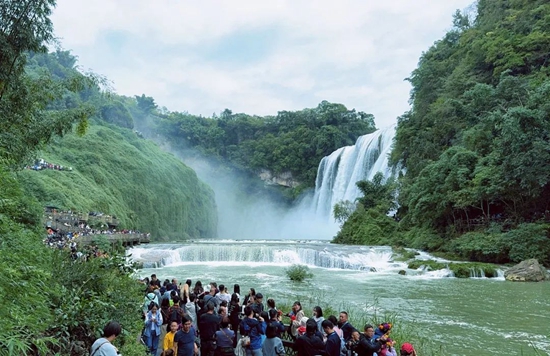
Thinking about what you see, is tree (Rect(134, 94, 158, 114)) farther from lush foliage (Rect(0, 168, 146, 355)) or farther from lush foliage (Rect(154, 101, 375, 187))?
lush foliage (Rect(0, 168, 146, 355))

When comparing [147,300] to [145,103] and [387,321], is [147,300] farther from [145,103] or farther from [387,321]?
[145,103]

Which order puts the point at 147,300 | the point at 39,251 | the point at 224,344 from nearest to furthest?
the point at 224,344 → the point at 39,251 → the point at 147,300

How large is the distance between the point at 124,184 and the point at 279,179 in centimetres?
3481

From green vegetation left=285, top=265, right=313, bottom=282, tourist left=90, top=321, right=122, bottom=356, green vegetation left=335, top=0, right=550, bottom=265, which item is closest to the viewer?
tourist left=90, top=321, right=122, bottom=356

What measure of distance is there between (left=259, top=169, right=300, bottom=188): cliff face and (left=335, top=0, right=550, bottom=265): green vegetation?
98.5 feet

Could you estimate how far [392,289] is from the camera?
15531 mm

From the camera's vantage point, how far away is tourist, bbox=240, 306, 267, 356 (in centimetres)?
534

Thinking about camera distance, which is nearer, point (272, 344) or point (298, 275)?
point (272, 344)

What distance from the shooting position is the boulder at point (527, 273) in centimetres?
1745

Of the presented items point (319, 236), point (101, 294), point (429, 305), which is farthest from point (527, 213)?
point (319, 236)

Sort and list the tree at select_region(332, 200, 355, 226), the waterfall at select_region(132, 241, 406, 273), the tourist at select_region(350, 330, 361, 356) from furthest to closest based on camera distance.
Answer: the tree at select_region(332, 200, 355, 226) → the waterfall at select_region(132, 241, 406, 273) → the tourist at select_region(350, 330, 361, 356)

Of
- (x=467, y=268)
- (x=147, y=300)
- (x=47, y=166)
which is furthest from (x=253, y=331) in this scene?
(x=47, y=166)

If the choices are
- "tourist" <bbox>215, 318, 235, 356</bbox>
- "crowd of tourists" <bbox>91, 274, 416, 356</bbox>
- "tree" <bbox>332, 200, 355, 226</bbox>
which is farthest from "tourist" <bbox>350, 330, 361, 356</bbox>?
"tree" <bbox>332, 200, 355, 226</bbox>

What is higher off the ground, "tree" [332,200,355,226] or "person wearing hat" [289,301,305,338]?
"tree" [332,200,355,226]
